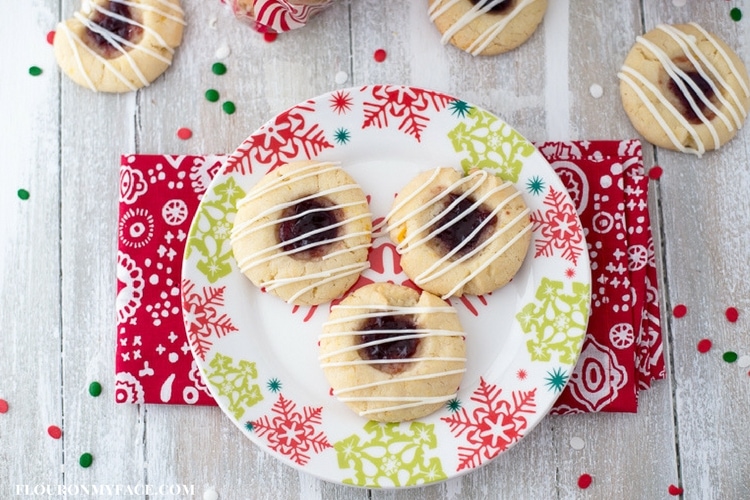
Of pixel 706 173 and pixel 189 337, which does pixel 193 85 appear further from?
pixel 706 173

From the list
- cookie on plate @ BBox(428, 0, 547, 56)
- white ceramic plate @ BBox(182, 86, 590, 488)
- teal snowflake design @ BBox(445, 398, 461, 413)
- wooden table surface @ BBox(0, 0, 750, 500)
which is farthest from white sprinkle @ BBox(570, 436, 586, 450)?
cookie on plate @ BBox(428, 0, 547, 56)

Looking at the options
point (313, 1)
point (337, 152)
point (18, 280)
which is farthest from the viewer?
point (18, 280)

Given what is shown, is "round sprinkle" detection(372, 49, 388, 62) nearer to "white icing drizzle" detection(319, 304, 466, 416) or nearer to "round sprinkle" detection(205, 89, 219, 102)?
"round sprinkle" detection(205, 89, 219, 102)

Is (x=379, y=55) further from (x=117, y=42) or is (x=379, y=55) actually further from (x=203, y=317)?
(x=203, y=317)

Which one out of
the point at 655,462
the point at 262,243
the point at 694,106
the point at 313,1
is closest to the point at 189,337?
the point at 262,243

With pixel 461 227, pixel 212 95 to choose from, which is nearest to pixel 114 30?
pixel 212 95

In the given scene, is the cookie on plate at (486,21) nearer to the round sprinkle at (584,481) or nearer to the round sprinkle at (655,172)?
the round sprinkle at (655,172)

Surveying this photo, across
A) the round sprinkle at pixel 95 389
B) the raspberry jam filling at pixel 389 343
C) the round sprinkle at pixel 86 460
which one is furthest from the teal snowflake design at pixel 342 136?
the round sprinkle at pixel 86 460
